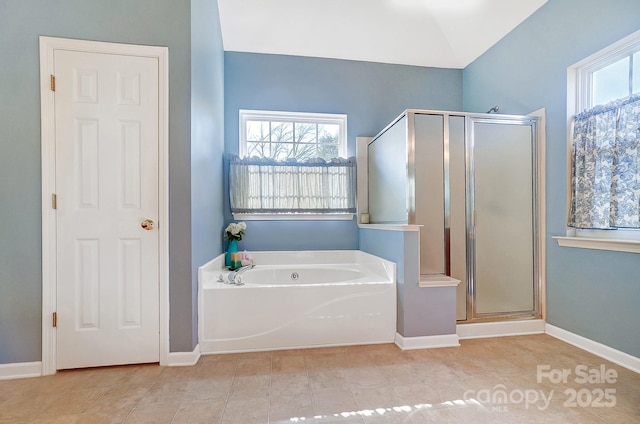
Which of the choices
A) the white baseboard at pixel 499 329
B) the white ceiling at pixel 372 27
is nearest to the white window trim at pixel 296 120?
the white ceiling at pixel 372 27

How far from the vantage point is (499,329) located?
7.82 ft

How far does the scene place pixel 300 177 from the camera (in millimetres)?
3133

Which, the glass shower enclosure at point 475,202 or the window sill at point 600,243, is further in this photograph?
the glass shower enclosure at point 475,202

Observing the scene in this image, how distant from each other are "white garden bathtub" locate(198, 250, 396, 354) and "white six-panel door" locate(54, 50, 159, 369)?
1.18ft

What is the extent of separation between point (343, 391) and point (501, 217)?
1.94m

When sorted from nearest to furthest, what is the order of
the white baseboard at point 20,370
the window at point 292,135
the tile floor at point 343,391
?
the tile floor at point 343,391 → the white baseboard at point 20,370 → the window at point 292,135

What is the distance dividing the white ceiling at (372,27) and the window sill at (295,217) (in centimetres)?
177

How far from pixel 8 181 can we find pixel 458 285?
10.7 ft

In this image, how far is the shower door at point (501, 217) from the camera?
241cm

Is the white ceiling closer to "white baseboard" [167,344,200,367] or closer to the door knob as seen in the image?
the door knob

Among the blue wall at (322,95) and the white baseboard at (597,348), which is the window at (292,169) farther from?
the white baseboard at (597,348)

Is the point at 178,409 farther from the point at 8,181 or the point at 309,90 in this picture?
the point at 309,90

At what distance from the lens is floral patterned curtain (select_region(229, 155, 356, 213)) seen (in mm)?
3049

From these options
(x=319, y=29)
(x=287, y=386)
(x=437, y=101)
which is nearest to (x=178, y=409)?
(x=287, y=386)
